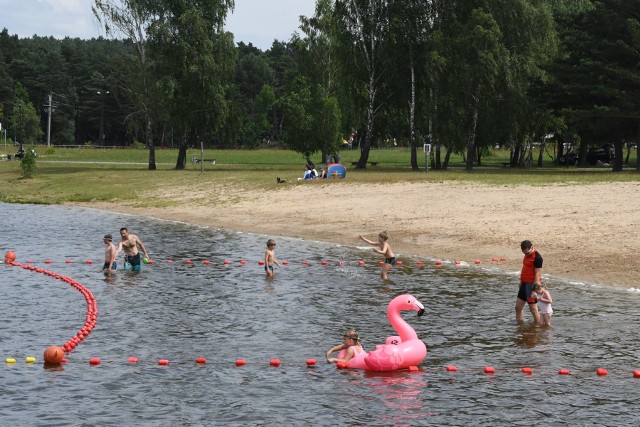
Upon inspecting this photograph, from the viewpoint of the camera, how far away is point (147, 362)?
56.0ft

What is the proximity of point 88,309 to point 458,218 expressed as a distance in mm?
18936

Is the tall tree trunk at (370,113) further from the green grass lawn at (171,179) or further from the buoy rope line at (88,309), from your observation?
the buoy rope line at (88,309)

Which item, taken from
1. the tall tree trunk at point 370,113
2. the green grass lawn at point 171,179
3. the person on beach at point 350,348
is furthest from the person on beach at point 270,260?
the tall tree trunk at point 370,113

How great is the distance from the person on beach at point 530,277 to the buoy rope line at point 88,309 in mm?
9723

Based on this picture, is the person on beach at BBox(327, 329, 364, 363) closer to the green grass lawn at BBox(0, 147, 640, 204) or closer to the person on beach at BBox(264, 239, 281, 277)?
the person on beach at BBox(264, 239, 281, 277)

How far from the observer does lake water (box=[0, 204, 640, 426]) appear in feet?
46.6

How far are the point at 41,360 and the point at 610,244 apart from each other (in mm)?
19204

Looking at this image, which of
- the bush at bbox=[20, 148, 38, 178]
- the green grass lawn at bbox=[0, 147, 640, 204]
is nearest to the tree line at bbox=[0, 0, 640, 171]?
the green grass lawn at bbox=[0, 147, 640, 204]

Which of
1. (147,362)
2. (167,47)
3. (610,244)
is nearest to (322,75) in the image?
(167,47)

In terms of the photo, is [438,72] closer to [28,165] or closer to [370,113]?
[370,113]

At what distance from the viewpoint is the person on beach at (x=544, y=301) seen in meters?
19.8

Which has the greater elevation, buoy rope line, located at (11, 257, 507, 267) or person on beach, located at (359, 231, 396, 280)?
person on beach, located at (359, 231, 396, 280)

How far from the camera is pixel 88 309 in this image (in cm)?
2198

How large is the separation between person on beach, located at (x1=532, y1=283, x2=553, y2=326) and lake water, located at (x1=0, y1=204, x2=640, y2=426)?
0.28m
